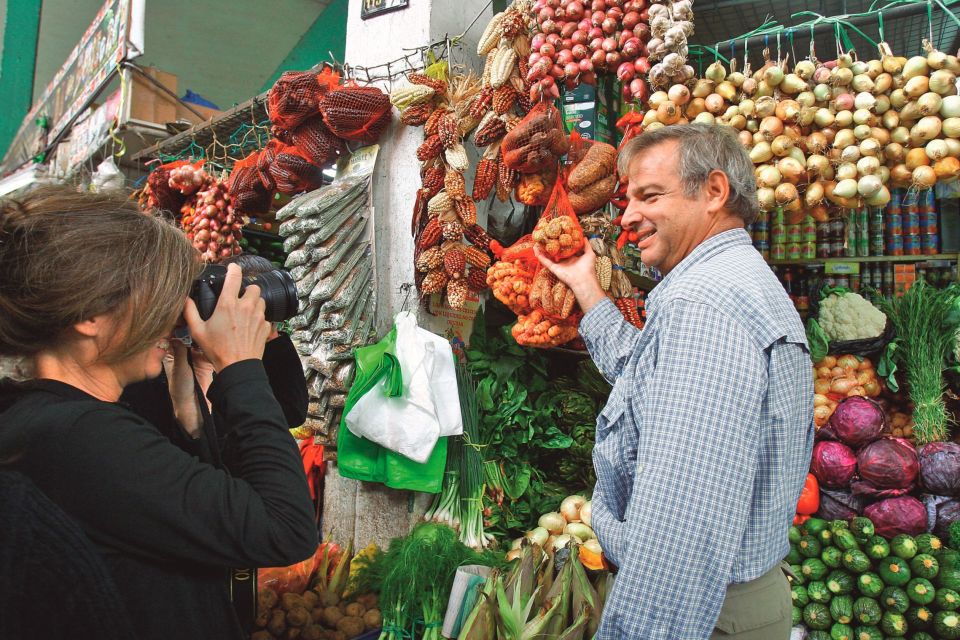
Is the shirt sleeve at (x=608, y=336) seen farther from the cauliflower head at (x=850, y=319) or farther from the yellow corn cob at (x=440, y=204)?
the cauliflower head at (x=850, y=319)

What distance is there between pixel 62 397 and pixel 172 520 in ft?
0.79

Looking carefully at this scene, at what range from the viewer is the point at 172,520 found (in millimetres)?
863

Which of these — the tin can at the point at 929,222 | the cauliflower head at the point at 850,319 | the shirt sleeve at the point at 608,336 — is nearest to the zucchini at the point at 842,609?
the cauliflower head at the point at 850,319

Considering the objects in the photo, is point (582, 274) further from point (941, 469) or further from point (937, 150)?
point (941, 469)

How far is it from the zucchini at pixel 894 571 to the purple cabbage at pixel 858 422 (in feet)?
1.47

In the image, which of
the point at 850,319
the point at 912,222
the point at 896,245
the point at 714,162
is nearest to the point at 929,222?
the point at 912,222

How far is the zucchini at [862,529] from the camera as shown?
235cm

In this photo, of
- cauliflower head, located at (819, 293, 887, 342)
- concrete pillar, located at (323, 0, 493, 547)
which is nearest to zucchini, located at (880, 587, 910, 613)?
cauliflower head, located at (819, 293, 887, 342)

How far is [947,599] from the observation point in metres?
2.16

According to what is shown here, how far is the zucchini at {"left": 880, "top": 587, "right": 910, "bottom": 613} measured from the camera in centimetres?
223

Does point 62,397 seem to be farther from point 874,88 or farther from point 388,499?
point 874,88

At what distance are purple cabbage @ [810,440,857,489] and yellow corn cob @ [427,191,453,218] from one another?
1770 mm

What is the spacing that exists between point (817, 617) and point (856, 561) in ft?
0.86

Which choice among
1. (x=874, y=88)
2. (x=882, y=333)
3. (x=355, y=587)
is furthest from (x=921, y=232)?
(x=355, y=587)
